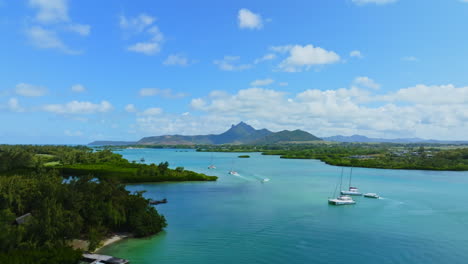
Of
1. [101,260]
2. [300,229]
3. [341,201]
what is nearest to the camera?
[101,260]

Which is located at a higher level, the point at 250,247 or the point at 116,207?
the point at 116,207

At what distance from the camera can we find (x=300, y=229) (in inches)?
1069

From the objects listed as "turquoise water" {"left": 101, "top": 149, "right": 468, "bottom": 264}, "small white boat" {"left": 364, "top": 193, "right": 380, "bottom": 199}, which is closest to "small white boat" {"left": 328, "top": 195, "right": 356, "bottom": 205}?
"turquoise water" {"left": 101, "top": 149, "right": 468, "bottom": 264}

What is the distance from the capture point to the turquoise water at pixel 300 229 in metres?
21.3

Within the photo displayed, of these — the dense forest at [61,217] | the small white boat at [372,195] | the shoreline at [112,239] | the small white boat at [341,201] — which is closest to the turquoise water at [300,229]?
the shoreline at [112,239]

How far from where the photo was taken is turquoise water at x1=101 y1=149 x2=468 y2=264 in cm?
2135

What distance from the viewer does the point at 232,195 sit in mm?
43375

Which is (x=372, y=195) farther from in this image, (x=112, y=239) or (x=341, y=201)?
(x=112, y=239)

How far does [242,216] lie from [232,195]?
39.8ft

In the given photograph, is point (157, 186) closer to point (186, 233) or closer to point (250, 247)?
point (186, 233)

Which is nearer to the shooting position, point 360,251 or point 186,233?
point 360,251

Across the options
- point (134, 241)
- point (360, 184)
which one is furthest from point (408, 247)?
point (360, 184)

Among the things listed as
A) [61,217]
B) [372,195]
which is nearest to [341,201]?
[372,195]

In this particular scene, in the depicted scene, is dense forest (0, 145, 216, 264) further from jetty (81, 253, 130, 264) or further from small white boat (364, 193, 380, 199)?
small white boat (364, 193, 380, 199)
